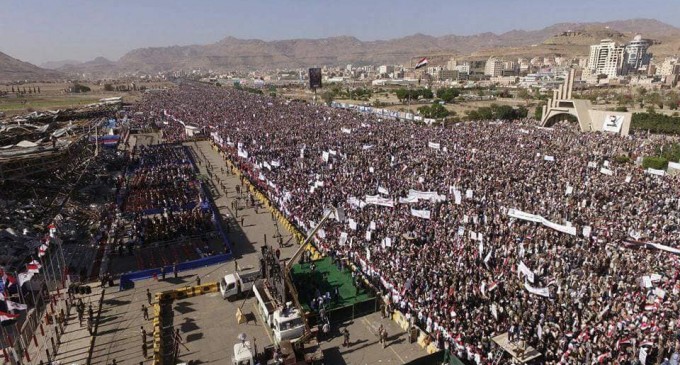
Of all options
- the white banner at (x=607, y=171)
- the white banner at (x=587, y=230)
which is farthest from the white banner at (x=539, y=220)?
the white banner at (x=607, y=171)

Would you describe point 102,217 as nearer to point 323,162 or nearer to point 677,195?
point 323,162

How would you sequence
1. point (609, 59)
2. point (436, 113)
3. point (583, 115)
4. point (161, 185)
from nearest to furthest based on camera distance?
1. point (161, 185)
2. point (583, 115)
3. point (436, 113)
4. point (609, 59)

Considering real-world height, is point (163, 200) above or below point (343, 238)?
below

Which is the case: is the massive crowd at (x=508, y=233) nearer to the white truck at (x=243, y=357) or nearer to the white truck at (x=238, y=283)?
the white truck at (x=238, y=283)

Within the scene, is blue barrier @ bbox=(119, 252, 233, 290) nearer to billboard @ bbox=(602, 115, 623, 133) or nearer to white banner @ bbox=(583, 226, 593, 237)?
white banner @ bbox=(583, 226, 593, 237)

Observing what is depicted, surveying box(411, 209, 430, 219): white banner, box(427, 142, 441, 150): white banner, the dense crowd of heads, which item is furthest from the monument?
the dense crowd of heads

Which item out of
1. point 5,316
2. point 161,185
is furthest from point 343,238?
point 161,185

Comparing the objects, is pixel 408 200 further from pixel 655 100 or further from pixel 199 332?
pixel 655 100
